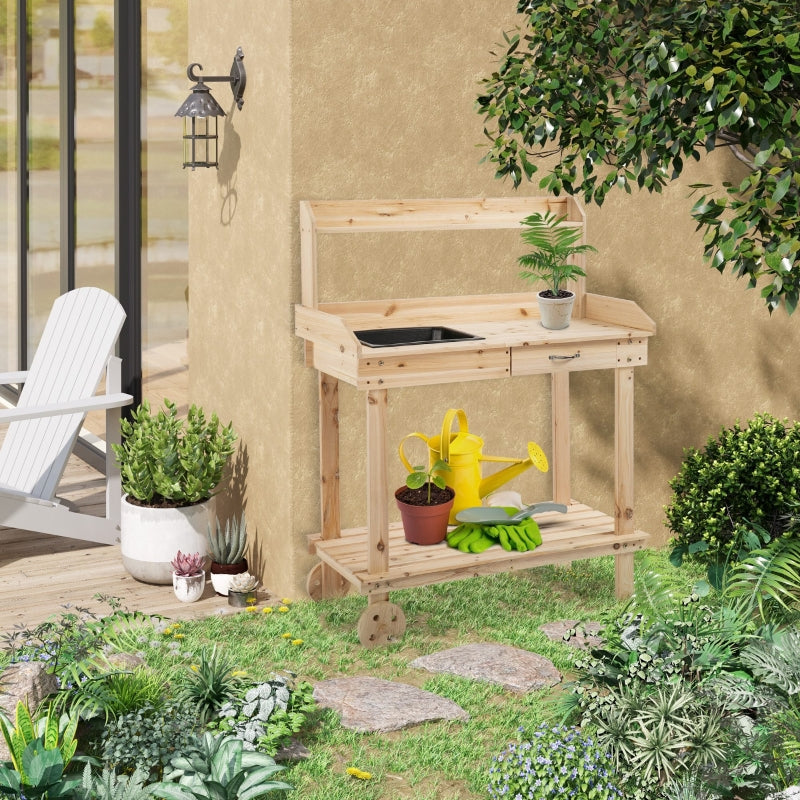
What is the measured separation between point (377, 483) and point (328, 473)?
474mm

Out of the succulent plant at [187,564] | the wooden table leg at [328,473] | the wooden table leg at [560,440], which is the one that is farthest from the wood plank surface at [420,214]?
the succulent plant at [187,564]

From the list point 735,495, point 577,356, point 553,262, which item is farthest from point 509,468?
point 735,495

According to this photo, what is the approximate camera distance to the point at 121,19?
19.4 feet

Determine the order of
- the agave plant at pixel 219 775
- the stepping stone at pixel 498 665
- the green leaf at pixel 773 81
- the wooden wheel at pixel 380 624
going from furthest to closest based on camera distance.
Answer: the wooden wheel at pixel 380 624 < the stepping stone at pixel 498 665 < the agave plant at pixel 219 775 < the green leaf at pixel 773 81

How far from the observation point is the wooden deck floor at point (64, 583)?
185 inches

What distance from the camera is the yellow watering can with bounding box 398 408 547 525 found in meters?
4.65

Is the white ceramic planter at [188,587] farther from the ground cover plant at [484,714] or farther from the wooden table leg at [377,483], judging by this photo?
the wooden table leg at [377,483]

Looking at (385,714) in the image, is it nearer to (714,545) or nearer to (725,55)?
(714,545)

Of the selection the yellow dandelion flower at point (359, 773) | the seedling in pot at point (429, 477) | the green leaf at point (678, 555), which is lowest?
the yellow dandelion flower at point (359, 773)

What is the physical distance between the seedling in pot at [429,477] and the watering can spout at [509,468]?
16 cm

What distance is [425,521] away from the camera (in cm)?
456

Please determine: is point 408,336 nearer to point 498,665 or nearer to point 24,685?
point 498,665

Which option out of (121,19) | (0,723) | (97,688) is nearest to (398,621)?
(97,688)

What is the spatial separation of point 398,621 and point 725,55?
2277mm
